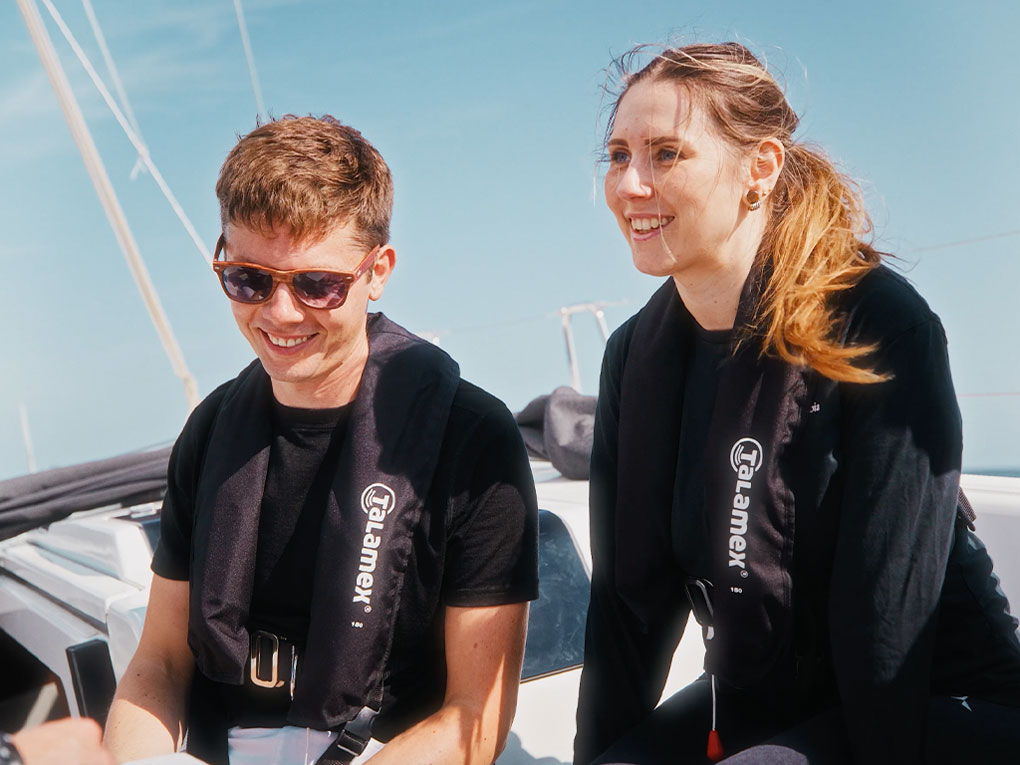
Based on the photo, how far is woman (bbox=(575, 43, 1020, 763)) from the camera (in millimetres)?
1586

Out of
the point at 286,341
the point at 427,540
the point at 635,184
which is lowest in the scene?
the point at 427,540

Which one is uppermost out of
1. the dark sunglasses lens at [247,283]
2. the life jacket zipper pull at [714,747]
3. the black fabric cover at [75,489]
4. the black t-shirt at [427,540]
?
the dark sunglasses lens at [247,283]

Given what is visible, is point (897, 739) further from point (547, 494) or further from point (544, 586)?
point (547, 494)

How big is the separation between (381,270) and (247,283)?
0.88 feet

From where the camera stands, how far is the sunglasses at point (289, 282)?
6.11ft

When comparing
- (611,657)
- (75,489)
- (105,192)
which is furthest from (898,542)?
(105,192)

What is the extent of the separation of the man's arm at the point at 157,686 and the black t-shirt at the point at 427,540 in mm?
59

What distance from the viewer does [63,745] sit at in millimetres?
1015

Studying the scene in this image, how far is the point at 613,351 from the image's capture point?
7.00 ft

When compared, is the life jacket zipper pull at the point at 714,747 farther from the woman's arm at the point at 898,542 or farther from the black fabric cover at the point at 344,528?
the black fabric cover at the point at 344,528

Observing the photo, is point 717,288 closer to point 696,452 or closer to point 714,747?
point 696,452

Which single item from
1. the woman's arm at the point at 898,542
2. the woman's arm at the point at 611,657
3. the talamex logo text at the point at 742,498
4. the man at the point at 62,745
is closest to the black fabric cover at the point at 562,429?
the woman's arm at the point at 611,657

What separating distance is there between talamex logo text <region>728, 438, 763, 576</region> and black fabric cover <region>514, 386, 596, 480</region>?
1620 mm

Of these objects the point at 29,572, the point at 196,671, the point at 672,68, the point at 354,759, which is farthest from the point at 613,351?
the point at 29,572
